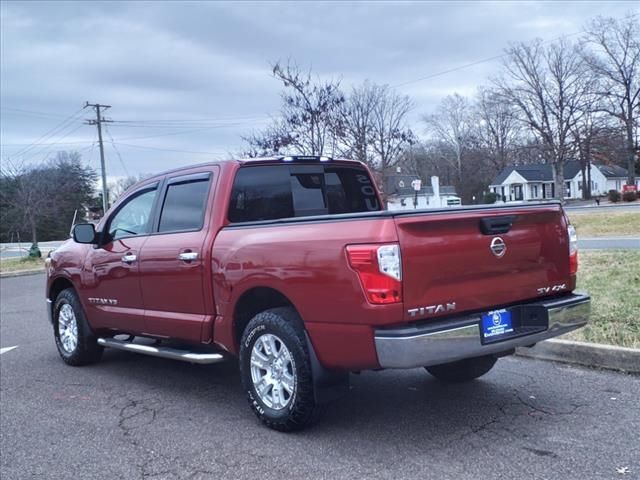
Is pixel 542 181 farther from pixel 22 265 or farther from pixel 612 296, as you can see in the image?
pixel 612 296

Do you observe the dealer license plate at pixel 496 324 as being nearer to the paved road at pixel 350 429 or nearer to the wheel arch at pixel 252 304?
the paved road at pixel 350 429

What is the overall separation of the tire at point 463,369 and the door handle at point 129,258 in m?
2.76

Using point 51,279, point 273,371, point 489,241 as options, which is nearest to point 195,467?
point 273,371

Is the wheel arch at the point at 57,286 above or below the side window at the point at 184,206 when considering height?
below

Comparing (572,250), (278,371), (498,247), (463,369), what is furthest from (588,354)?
(278,371)

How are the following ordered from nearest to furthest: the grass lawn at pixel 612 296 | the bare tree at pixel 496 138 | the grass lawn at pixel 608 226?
the grass lawn at pixel 612 296
the grass lawn at pixel 608 226
the bare tree at pixel 496 138

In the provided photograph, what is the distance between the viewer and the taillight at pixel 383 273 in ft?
11.6

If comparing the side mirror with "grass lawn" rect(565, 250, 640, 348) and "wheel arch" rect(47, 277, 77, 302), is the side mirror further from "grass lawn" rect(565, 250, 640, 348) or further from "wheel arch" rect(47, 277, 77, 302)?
"grass lawn" rect(565, 250, 640, 348)

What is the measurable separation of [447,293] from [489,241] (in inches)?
19.2

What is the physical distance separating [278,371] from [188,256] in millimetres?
1252

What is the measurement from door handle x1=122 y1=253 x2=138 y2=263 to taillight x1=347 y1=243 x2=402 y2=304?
273cm

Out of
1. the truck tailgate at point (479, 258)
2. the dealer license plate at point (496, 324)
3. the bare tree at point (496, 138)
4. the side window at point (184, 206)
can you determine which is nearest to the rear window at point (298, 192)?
the side window at point (184, 206)

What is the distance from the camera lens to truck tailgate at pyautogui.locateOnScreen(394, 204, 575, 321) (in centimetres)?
361

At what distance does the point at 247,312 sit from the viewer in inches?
183
